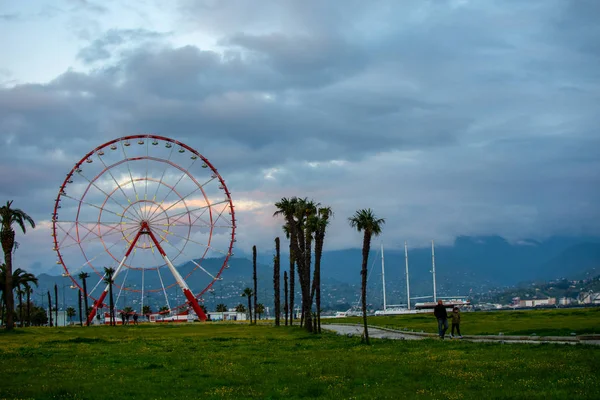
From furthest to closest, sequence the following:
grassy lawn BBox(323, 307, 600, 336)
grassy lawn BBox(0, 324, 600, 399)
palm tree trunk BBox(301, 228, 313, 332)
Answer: palm tree trunk BBox(301, 228, 313, 332), grassy lawn BBox(323, 307, 600, 336), grassy lawn BBox(0, 324, 600, 399)

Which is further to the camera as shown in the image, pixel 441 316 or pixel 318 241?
pixel 318 241

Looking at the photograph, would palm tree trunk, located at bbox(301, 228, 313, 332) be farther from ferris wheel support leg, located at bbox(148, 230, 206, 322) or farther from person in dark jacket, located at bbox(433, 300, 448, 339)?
ferris wheel support leg, located at bbox(148, 230, 206, 322)

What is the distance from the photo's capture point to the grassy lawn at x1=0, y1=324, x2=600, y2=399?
74.7 feet

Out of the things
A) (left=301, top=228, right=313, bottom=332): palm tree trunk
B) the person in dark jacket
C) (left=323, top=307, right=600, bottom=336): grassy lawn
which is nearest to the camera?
the person in dark jacket

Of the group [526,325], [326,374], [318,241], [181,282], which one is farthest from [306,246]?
[181,282]

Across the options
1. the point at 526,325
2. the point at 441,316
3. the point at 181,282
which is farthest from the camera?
the point at 181,282

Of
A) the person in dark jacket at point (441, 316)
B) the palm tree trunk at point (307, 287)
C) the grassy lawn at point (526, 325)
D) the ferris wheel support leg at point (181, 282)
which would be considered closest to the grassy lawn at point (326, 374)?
the person in dark jacket at point (441, 316)

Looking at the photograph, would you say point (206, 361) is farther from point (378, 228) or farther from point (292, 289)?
point (292, 289)

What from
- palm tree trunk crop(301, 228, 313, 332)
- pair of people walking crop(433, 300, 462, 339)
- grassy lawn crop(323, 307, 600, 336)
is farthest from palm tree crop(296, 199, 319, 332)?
pair of people walking crop(433, 300, 462, 339)

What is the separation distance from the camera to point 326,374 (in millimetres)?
28359

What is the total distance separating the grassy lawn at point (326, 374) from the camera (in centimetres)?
2277

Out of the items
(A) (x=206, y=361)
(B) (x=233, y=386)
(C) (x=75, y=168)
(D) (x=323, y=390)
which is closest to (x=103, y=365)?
(A) (x=206, y=361)

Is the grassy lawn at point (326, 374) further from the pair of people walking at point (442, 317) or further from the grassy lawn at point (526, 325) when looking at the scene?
the grassy lawn at point (526, 325)

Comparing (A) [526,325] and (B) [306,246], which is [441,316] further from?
(B) [306,246]
